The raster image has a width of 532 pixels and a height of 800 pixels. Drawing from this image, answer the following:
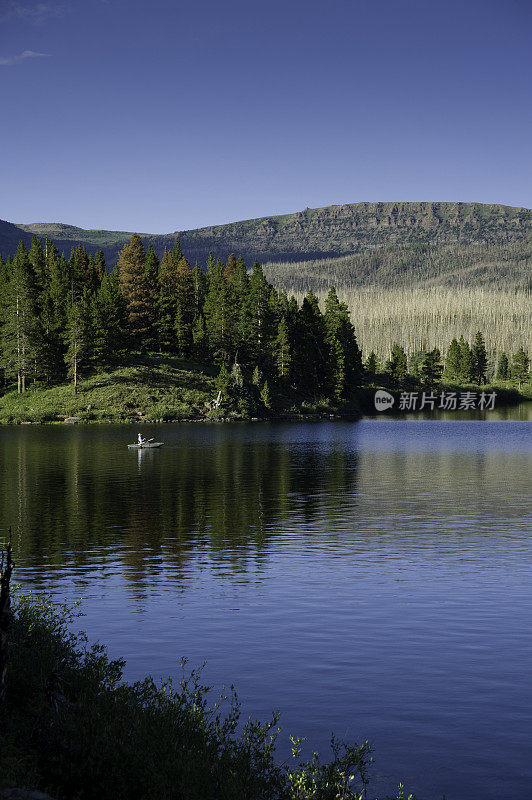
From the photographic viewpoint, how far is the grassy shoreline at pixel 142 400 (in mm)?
105375

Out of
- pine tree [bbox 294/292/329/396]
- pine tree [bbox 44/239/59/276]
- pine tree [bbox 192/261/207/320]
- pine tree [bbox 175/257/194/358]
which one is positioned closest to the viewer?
pine tree [bbox 175/257/194/358]

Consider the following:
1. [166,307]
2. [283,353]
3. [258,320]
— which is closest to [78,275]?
[166,307]

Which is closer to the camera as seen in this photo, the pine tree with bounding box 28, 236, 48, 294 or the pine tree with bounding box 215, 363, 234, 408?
the pine tree with bounding box 215, 363, 234, 408

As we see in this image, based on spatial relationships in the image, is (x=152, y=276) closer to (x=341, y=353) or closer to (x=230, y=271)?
(x=230, y=271)

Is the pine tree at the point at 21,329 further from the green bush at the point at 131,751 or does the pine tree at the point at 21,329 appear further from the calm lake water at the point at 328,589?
the green bush at the point at 131,751

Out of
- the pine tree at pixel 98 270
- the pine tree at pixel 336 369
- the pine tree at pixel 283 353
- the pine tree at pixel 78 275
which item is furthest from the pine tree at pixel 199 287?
the pine tree at pixel 336 369

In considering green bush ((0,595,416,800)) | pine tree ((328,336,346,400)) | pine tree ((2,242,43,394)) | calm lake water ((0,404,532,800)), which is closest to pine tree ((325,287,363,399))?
pine tree ((328,336,346,400))

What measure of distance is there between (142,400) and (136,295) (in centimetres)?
2717

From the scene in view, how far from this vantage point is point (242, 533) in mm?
30641

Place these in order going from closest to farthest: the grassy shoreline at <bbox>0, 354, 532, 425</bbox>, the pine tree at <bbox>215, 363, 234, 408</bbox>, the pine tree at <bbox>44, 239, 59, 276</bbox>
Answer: the grassy shoreline at <bbox>0, 354, 532, 425</bbox>
the pine tree at <bbox>215, 363, 234, 408</bbox>
the pine tree at <bbox>44, 239, 59, 276</bbox>

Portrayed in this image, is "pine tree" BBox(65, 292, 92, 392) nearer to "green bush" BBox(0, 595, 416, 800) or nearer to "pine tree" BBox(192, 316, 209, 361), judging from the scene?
"pine tree" BBox(192, 316, 209, 361)

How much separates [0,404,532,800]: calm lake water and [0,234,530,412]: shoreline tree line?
64.7 metres

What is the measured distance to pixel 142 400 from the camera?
10906 cm

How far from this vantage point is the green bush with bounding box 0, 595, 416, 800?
340 inches
